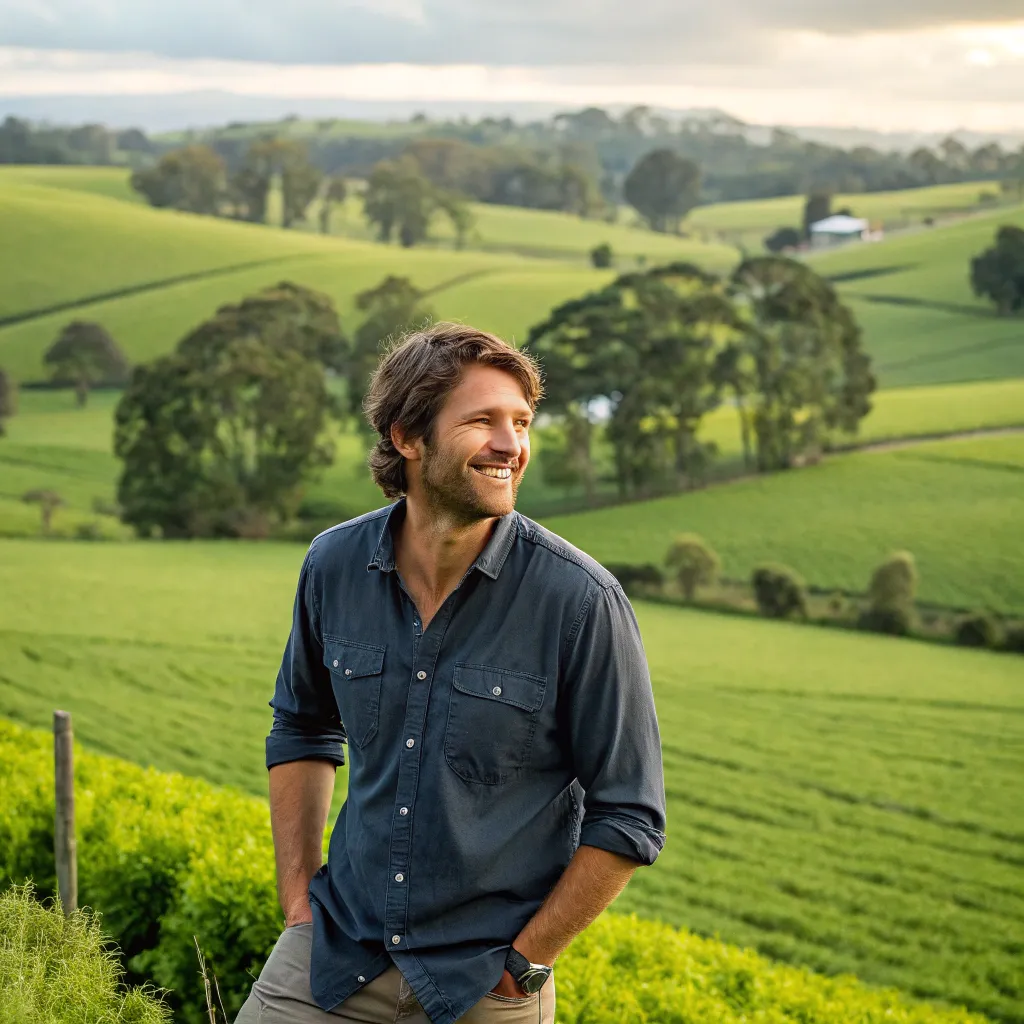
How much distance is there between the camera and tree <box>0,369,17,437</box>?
2242 centimetres

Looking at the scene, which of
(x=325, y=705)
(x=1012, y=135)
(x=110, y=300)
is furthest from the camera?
(x=110, y=300)

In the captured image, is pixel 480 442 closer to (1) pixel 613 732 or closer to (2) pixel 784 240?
(1) pixel 613 732

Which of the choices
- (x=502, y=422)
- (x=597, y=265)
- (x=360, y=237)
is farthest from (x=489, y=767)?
(x=360, y=237)

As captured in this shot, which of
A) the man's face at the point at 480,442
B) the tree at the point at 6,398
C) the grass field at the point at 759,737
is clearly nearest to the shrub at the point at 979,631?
the grass field at the point at 759,737

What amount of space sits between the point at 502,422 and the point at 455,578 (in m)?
0.32

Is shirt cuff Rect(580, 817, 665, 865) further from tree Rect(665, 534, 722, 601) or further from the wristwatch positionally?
tree Rect(665, 534, 722, 601)

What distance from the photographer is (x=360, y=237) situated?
31797mm

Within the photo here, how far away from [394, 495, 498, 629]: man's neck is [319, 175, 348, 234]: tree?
101 ft

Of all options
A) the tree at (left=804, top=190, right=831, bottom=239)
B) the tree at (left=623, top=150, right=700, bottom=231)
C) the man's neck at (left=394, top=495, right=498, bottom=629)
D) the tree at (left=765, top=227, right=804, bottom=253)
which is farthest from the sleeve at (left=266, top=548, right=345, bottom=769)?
the tree at (left=623, top=150, right=700, bottom=231)

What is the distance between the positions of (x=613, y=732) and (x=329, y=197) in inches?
1259

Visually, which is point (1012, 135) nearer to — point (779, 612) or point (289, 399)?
point (779, 612)

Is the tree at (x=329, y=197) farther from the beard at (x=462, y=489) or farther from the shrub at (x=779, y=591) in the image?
the beard at (x=462, y=489)

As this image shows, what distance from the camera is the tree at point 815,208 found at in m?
28.8

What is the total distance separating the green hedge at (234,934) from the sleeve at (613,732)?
2.05m
